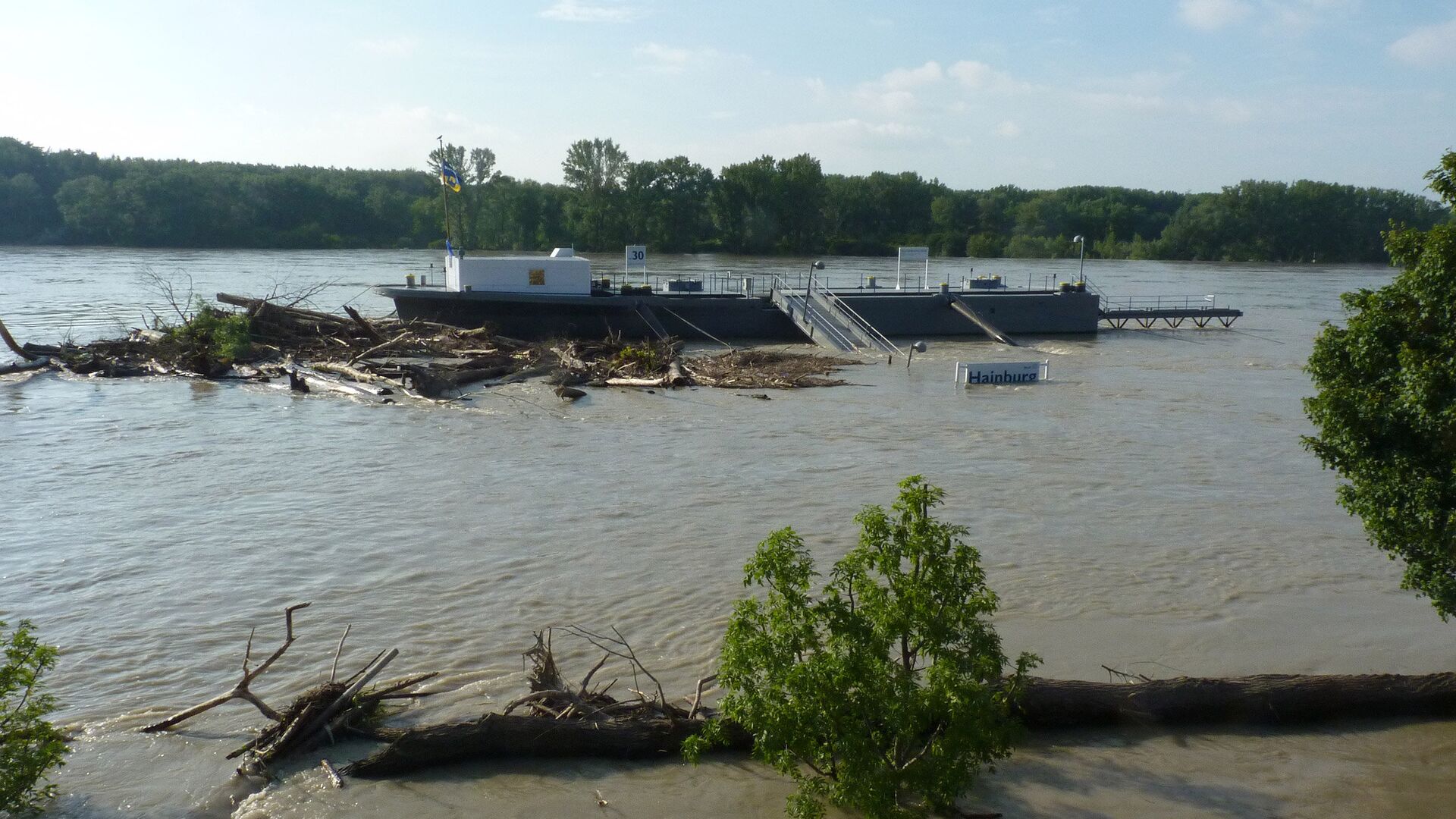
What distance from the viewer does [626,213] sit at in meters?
96.7

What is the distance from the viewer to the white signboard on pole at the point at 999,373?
29.9 m

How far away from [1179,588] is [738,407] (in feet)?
45.8

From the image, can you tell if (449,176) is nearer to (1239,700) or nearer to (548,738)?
(548,738)

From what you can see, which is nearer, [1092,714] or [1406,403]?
[1406,403]

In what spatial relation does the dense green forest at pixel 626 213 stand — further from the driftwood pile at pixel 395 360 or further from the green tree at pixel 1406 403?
the green tree at pixel 1406 403

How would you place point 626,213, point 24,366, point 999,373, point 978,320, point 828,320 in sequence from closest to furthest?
point 24,366
point 999,373
point 828,320
point 978,320
point 626,213

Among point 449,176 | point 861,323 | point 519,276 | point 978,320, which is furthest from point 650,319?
point 978,320

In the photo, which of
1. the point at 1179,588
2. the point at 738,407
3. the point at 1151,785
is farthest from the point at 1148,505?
the point at 738,407

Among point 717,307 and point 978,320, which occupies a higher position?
point 717,307

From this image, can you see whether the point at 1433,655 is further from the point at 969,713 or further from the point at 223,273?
the point at 223,273

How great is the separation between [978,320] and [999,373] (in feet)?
33.8

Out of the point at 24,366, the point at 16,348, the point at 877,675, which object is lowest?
the point at 24,366

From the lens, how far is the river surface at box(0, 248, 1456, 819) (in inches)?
307

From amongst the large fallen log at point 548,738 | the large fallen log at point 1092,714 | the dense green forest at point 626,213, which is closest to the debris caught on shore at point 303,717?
the large fallen log at point 1092,714
